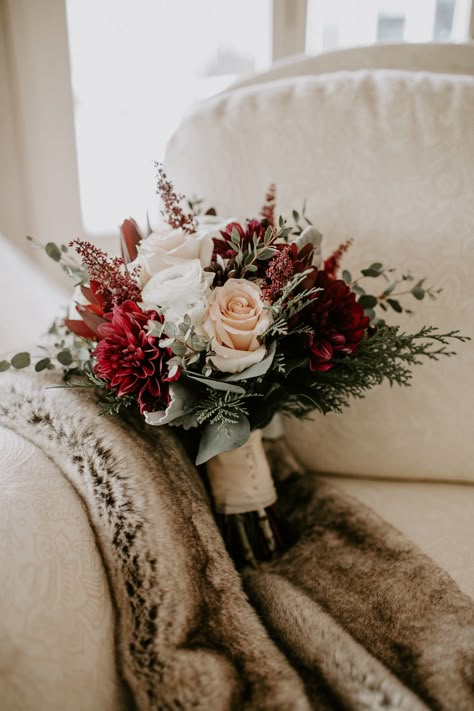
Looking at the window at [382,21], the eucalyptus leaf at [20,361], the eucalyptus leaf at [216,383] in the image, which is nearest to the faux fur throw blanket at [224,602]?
the eucalyptus leaf at [20,361]

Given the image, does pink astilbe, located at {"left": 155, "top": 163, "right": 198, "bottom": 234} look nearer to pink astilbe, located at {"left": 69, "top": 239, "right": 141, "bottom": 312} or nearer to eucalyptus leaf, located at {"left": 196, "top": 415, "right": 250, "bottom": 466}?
pink astilbe, located at {"left": 69, "top": 239, "right": 141, "bottom": 312}

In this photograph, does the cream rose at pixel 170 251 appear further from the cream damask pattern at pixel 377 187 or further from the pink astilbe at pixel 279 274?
the cream damask pattern at pixel 377 187

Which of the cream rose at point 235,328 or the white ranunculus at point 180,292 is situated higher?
the white ranunculus at point 180,292

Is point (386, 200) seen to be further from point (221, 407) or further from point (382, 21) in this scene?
point (382, 21)

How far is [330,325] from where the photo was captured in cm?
56

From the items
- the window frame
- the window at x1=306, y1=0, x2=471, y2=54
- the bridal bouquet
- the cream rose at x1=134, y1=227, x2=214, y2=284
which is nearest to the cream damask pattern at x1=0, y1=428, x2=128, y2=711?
the bridal bouquet

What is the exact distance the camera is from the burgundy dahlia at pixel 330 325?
55 centimetres

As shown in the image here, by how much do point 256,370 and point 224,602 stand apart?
253mm

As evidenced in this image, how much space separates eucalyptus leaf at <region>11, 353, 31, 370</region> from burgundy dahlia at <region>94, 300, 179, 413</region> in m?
0.17

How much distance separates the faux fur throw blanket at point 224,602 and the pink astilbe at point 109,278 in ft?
0.46

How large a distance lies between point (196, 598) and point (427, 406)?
0.49 meters

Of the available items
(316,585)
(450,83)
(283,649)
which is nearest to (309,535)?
(316,585)

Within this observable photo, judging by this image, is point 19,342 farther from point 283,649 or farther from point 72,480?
point 283,649

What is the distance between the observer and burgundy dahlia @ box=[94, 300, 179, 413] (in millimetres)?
525
